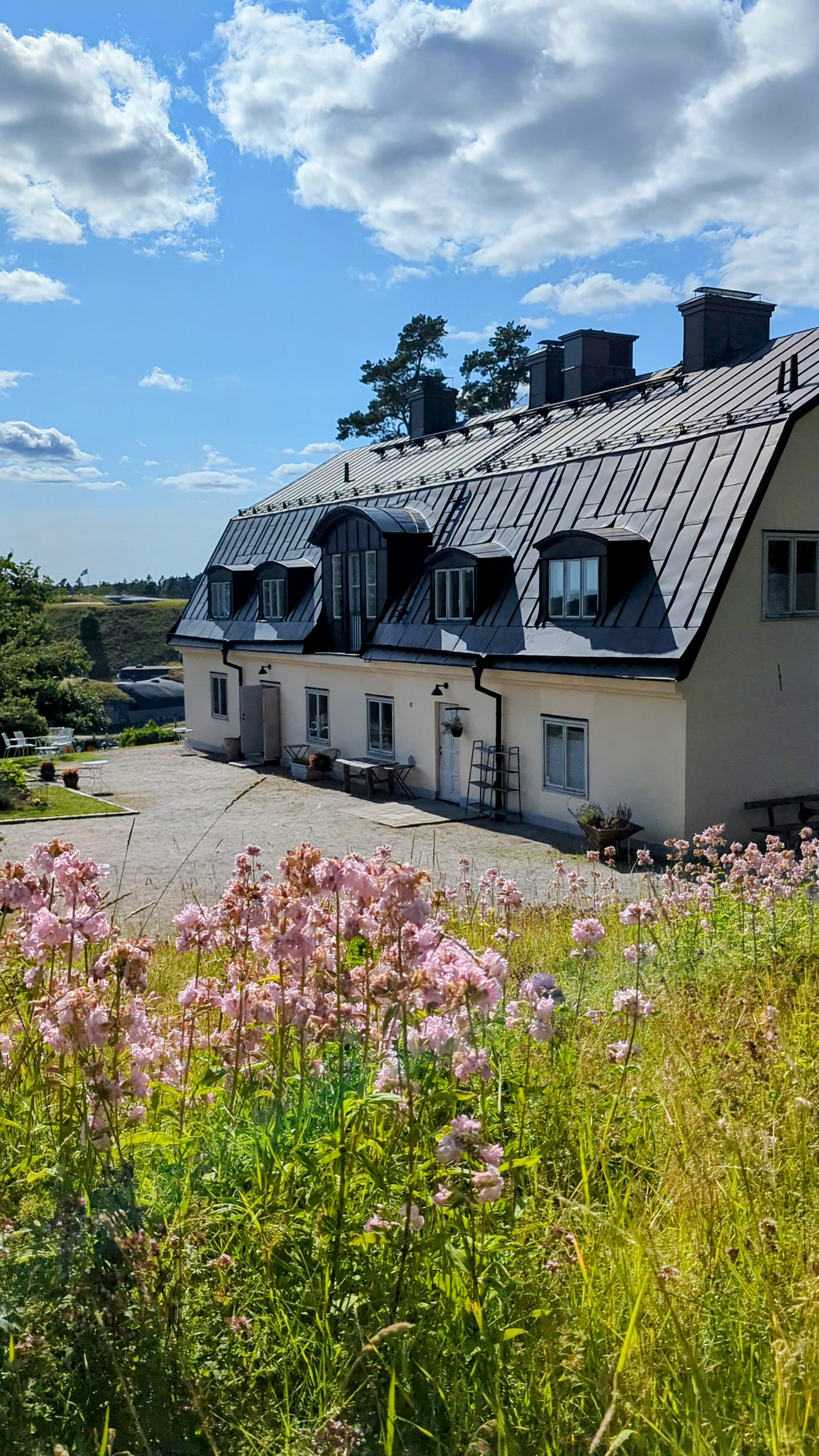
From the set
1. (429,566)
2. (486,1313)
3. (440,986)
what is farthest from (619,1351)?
A: (429,566)

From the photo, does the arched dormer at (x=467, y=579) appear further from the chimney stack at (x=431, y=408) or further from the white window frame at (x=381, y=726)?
the chimney stack at (x=431, y=408)

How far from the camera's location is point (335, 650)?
25.5 m

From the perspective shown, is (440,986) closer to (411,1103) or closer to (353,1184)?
(411,1103)

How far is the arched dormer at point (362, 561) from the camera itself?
77.7ft

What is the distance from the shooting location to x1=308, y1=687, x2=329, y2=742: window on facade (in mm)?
26250

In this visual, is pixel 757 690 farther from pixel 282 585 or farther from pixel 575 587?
pixel 282 585

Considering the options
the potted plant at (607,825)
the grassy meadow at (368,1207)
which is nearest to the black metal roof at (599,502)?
the potted plant at (607,825)

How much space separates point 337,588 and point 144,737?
13163 millimetres

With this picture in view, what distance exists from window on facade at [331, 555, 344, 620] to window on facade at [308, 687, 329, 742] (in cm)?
201

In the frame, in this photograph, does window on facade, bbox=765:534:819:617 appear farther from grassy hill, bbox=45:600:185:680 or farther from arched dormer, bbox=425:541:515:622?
grassy hill, bbox=45:600:185:680

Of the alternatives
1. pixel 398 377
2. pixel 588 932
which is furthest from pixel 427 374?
pixel 588 932

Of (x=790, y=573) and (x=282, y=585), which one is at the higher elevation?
(x=282, y=585)

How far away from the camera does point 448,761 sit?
2167 cm

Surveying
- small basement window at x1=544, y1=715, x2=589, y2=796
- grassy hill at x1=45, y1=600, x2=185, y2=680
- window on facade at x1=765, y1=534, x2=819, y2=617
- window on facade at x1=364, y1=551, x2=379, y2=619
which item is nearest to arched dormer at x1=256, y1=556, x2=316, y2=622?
window on facade at x1=364, y1=551, x2=379, y2=619
